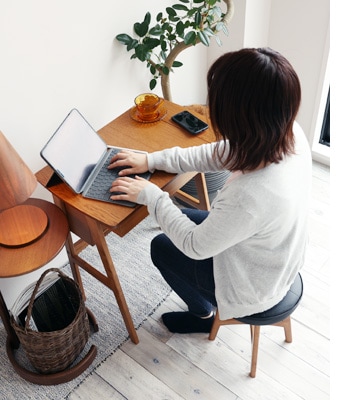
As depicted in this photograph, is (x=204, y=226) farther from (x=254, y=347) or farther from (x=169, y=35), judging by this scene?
(x=169, y=35)

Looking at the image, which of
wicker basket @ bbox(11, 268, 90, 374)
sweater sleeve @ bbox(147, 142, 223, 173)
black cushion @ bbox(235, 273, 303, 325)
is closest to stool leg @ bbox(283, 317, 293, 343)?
black cushion @ bbox(235, 273, 303, 325)

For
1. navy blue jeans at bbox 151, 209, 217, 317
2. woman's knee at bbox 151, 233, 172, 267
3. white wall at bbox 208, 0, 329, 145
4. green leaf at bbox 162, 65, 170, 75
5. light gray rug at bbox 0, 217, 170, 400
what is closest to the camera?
navy blue jeans at bbox 151, 209, 217, 317

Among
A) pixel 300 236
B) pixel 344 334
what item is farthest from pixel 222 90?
pixel 344 334

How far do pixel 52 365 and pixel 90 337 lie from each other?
219mm

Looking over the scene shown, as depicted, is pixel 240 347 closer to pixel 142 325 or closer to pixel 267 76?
pixel 142 325

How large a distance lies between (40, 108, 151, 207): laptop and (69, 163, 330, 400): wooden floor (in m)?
0.68

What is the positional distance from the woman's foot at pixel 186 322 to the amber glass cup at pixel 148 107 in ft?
2.49

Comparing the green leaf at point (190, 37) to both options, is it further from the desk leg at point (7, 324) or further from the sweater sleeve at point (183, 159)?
the desk leg at point (7, 324)

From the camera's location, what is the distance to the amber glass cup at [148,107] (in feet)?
5.80

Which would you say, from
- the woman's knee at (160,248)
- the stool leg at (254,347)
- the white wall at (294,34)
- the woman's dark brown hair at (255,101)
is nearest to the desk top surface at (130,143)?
the woman's knee at (160,248)

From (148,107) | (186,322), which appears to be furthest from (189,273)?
(148,107)

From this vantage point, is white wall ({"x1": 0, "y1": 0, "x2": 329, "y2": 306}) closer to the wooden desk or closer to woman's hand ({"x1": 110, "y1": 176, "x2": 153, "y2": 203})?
the wooden desk

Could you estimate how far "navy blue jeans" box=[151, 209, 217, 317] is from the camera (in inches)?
60.5

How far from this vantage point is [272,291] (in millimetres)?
1408
